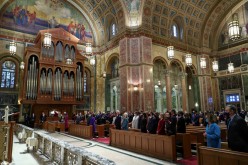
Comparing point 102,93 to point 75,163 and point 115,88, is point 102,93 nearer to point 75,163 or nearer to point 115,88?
point 115,88

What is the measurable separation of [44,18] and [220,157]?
19956 millimetres

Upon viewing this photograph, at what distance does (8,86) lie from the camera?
16719 mm

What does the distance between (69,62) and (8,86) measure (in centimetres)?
567

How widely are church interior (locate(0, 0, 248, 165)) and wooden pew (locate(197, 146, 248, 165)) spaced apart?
7631 mm

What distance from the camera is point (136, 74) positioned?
16672 millimetres

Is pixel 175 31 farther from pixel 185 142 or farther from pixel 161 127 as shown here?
pixel 185 142

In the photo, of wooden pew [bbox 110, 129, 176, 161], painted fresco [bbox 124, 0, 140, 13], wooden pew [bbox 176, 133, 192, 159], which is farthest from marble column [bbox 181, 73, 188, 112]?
wooden pew [bbox 176, 133, 192, 159]

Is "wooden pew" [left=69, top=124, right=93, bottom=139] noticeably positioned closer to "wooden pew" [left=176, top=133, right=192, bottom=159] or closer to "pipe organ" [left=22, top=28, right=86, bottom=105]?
"pipe organ" [left=22, top=28, right=86, bottom=105]

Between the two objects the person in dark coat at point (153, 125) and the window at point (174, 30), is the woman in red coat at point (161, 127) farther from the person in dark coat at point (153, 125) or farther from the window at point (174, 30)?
the window at point (174, 30)

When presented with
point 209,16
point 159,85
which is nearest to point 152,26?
point 159,85

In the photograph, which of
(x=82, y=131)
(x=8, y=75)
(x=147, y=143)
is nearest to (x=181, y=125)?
(x=147, y=143)

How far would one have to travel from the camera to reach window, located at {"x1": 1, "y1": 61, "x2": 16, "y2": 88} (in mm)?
16609

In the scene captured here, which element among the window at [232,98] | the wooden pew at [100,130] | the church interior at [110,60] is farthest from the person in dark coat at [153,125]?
the window at [232,98]

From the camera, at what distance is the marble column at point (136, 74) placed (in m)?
16.1
